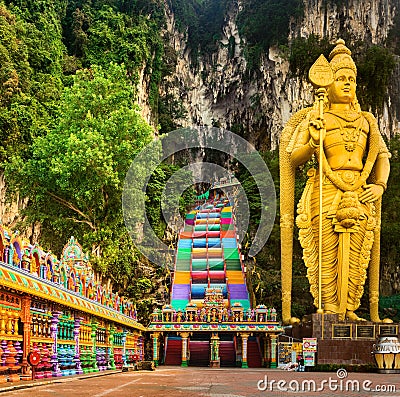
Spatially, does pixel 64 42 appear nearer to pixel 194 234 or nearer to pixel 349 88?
pixel 194 234

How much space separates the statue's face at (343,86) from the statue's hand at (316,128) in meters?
0.97

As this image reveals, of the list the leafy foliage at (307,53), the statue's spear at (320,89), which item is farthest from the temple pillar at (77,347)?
the leafy foliage at (307,53)

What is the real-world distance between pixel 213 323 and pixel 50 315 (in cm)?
823

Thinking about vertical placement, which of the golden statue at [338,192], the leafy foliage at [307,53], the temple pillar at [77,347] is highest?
the leafy foliage at [307,53]

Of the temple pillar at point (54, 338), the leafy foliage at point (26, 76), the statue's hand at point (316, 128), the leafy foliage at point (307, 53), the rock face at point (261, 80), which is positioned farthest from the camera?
the rock face at point (261, 80)

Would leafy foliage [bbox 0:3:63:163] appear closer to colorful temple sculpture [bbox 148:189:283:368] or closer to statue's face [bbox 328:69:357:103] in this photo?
colorful temple sculpture [bbox 148:189:283:368]

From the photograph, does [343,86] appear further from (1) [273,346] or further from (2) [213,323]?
(2) [213,323]

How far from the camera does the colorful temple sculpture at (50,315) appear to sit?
695 centimetres

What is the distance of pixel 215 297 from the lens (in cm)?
1700

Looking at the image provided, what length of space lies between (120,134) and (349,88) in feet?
25.0

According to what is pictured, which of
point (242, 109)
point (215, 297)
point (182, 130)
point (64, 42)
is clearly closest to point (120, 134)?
point (215, 297)

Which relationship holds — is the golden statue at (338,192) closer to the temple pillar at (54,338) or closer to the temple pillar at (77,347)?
the temple pillar at (77,347)

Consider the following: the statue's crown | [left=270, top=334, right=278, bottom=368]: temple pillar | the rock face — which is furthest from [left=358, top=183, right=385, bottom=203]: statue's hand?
the rock face

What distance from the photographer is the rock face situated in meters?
31.1
